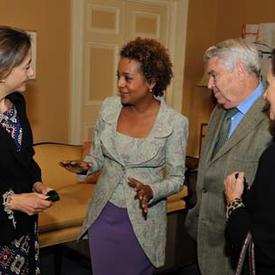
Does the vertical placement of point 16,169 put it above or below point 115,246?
above

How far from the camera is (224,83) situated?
1826 mm

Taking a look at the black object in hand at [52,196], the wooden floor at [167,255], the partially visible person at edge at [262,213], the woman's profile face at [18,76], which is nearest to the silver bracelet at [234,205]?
the partially visible person at edge at [262,213]

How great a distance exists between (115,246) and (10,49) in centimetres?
94

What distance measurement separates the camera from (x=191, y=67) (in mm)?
5102

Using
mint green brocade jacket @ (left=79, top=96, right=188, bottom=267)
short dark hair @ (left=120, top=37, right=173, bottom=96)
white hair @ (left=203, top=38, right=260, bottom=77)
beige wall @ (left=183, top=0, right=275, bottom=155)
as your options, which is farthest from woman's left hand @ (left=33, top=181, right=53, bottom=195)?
beige wall @ (left=183, top=0, right=275, bottom=155)

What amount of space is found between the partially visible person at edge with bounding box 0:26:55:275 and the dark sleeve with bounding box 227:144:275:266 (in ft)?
2.38

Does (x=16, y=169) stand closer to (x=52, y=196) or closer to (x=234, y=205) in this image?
(x=52, y=196)

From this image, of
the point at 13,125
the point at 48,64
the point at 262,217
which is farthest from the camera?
the point at 48,64

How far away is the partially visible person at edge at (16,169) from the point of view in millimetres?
1675

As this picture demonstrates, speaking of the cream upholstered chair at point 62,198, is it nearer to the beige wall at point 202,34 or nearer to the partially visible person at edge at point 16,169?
the partially visible person at edge at point 16,169

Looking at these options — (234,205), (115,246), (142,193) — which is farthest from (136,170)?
(234,205)

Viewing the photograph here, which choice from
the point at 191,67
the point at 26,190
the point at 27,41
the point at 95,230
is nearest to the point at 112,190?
the point at 95,230

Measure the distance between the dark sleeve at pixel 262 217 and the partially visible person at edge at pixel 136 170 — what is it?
0.56 meters

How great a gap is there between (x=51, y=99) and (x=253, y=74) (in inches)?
97.7
